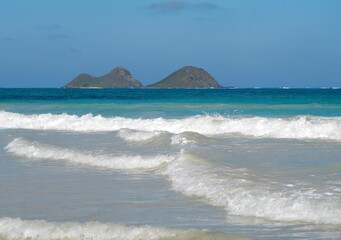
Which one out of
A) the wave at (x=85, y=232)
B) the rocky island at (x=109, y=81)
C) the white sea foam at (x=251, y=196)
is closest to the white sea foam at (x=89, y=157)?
the white sea foam at (x=251, y=196)

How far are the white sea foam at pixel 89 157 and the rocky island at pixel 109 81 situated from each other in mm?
136759

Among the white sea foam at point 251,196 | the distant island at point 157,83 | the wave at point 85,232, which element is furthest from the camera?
the distant island at point 157,83

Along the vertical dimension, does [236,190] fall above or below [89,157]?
above

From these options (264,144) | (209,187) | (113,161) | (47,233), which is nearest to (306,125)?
(264,144)

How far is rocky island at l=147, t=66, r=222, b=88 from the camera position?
454 feet

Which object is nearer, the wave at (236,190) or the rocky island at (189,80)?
the wave at (236,190)

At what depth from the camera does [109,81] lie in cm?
15688

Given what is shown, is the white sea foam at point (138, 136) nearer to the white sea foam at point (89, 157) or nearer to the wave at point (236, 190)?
the white sea foam at point (89, 157)

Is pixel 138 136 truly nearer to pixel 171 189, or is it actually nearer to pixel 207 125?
pixel 207 125

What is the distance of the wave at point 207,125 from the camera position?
22562 mm

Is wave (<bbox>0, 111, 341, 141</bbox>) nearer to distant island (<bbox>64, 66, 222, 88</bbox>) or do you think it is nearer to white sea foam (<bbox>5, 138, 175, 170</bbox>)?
white sea foam (<bbox>5, 138, 175, 170</bbox>)

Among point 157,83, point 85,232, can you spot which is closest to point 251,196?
point 85,232

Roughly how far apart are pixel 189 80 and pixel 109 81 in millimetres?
26302

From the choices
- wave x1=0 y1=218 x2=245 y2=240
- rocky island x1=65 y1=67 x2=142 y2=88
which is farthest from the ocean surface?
rocky island x1=65 y1=67 x2=142 y2=88
